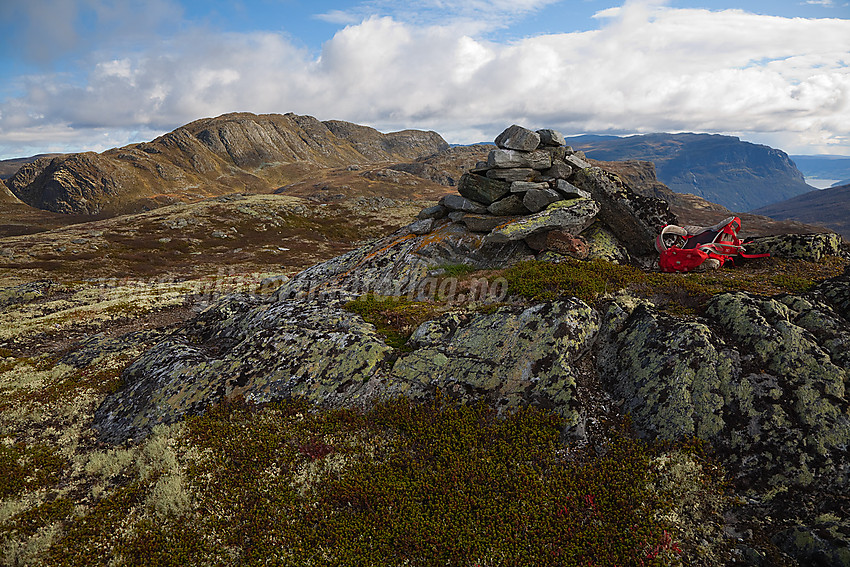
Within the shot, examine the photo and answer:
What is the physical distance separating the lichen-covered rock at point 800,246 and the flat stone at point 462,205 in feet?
47.1

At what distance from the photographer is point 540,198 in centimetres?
2231

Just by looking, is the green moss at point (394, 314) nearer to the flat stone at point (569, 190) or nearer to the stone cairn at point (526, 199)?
the stone cairn at point (526, 199)

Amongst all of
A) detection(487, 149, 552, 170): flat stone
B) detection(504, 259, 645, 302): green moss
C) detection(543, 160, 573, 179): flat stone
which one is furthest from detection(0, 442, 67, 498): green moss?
detection(543, 160, 573, 179): flat stone

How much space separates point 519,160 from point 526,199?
11.6 ft

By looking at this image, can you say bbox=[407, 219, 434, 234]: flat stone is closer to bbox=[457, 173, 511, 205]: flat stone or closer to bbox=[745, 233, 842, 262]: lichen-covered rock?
bbox=[457, 173, 511, 205]: flat stone

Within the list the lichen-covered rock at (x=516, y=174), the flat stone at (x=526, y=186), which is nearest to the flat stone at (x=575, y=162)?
the lichen-covered rock at (x=516, y=174)

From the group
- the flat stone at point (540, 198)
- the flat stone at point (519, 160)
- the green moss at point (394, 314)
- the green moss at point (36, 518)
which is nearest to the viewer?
the green moss at point (36, 518)

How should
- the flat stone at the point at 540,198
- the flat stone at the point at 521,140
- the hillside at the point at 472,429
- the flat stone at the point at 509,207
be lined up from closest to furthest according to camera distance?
1. the hillside at the point at 472,429
2. the flat stone at the point at 540,198
3. the flat stone at the point at 509,207
4. the flat stone at the point at 521,140

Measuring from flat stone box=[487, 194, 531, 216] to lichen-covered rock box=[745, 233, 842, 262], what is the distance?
11496mm

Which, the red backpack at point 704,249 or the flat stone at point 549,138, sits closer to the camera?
the red backpack at point 704,249

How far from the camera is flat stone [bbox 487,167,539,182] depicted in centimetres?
2427

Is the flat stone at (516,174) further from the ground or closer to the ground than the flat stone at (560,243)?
further from the ground

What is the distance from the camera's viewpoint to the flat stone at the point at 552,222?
67.2 ft

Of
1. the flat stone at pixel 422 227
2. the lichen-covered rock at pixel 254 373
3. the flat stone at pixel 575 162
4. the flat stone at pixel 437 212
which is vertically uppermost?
the flat stone at pixel 575 162
